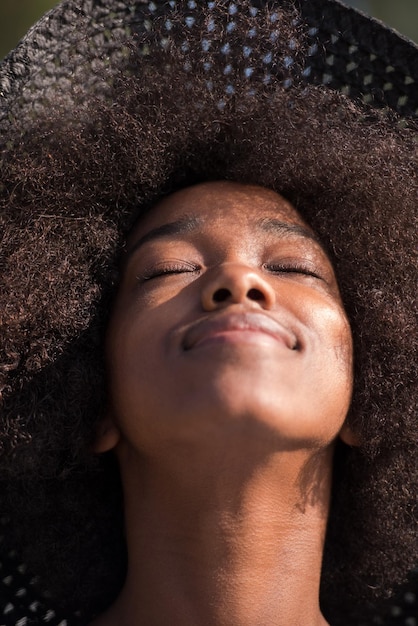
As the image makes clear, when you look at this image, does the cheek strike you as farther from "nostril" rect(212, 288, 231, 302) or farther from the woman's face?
"nostril" rect(212, 288, 231, 302)

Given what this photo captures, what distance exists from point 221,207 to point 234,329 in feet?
1.68

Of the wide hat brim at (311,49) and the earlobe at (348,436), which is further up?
the wide hat brim at (311,49)

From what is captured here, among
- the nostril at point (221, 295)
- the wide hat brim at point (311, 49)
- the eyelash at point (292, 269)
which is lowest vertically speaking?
the eyelash at point (292, 269)

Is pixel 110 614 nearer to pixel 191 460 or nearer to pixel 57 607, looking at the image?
pixel 57 607

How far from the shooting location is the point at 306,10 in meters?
2.79

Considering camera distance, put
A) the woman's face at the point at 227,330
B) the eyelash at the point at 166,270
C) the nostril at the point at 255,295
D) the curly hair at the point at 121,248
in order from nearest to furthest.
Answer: the woman's face at the point at 227,330 < the nostril at the point at 255,295 < the eyelash at the point at 166,270 < the curly hair at the point at 121,248

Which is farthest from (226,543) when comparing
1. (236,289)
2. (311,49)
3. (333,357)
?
(311,49)

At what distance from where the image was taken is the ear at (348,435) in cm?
265

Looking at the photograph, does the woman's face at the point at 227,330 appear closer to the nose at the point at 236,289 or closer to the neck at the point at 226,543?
the nose at the point at 236,289

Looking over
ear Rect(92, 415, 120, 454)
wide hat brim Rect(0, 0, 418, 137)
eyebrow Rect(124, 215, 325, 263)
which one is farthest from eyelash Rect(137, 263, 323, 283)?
wide hat brim Rect(0, 0, 418, 137)

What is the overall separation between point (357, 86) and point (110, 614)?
6.01 feet

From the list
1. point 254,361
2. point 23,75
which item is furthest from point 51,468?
point 23,75

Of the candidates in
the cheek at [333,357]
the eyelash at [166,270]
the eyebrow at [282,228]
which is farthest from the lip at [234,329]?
the eyebrow at [282,228]

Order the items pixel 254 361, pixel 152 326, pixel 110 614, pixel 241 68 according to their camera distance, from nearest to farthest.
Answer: pixel 254 361, pixel 152 326, pixel 110 614, pixel 241 68
